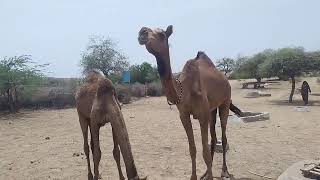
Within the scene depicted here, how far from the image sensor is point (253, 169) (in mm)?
7156

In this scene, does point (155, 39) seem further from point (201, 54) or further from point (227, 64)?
point (227, 64)

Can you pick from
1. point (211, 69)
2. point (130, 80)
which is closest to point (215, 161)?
point (211, 69)

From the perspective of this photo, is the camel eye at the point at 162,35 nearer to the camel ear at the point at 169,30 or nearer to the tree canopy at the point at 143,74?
the camel ear at the point at 169,30

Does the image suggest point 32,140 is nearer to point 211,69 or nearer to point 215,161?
point 215,161

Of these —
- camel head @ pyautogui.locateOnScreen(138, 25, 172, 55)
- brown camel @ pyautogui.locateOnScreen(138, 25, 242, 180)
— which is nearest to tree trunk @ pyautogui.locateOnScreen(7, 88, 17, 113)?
brown camel @ pyautogui.locateOnScreen(138, 25, 242, 180)

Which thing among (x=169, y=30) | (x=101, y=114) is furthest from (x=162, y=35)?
(x=101, y=114)

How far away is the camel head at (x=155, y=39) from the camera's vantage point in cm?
459

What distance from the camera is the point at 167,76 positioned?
16.3 feet

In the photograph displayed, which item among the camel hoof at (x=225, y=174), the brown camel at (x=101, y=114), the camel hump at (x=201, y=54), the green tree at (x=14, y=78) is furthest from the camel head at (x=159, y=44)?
the green tree at (x=14, y=78)

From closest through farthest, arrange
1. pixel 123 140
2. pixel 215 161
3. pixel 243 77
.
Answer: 1. pixel 123 140
2. pixel 215 161
3. pixel 243 77

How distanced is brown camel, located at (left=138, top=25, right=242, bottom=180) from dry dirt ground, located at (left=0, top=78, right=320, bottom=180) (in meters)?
1.12

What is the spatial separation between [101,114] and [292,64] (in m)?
18.6

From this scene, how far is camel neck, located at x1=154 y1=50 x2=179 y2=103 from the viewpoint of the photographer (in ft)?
15.8

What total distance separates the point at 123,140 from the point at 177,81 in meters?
1.11
